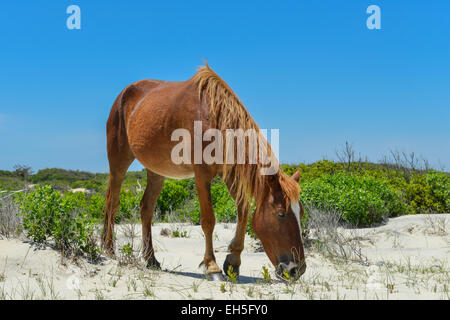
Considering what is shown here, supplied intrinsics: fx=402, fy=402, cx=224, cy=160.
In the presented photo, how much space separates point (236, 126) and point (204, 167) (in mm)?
566

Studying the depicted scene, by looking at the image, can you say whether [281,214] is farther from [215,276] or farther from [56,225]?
[56,225]

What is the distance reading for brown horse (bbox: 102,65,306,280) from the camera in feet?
12.8

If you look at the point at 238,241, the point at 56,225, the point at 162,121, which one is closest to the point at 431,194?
the point at 238,241

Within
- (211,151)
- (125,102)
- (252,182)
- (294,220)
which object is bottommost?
(294,220)

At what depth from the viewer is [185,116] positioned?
4.70 metres

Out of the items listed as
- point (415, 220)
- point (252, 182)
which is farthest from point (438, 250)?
point (252, 182)

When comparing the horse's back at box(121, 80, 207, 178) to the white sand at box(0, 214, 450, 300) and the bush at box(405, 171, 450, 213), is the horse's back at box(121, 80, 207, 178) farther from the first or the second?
the bush at box(405, 171, 450, 213)

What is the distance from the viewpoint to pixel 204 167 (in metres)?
4.39

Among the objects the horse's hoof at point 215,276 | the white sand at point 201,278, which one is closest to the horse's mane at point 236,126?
the horse's hoof at point 215,276

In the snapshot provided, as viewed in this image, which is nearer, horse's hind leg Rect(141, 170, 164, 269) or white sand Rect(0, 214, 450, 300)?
white sand Rect(0, 214, 450, 300)

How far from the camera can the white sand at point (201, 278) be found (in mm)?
3600

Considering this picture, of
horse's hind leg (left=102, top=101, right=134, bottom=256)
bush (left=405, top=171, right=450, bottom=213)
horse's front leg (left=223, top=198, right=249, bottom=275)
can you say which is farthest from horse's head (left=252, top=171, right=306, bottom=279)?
bush (left=405, top=171, right=450, bottom=213)
